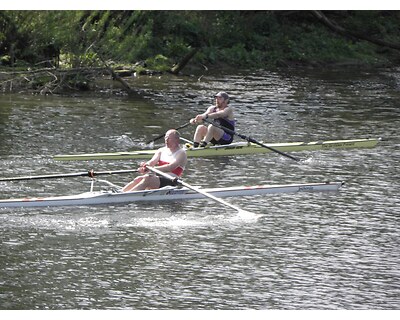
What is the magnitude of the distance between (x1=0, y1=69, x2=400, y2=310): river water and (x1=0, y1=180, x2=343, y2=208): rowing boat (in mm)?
161

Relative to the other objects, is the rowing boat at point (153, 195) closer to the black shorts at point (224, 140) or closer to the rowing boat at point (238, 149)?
the rowing boat at point (238, 149)

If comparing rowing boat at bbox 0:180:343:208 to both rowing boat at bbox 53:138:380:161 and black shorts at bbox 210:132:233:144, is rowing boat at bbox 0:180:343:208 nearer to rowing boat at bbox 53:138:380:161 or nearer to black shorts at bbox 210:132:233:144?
rowing boat at bbox 53:138:380:161

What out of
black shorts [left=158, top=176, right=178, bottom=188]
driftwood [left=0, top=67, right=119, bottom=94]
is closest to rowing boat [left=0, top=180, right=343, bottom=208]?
black shorts [left=158, top=176, right=178, bottom=188]

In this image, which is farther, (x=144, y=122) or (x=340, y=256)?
(x=144, y=122)

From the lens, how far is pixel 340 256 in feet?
50.9

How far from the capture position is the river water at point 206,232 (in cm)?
1374

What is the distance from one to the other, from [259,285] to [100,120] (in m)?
14.0

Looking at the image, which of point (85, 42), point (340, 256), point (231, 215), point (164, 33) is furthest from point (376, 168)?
point (164, 33)

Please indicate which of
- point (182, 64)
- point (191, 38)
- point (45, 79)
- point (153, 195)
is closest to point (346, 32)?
point (191, 38)

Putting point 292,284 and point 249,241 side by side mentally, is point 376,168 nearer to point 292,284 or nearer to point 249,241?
point 249,241

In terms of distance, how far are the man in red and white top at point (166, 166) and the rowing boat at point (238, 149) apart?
3.59 meters

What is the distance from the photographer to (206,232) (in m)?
16.7

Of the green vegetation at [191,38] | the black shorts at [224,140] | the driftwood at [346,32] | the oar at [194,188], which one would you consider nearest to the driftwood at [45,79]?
the green vegetation at [191,38]

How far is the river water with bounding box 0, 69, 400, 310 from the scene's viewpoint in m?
13.7
